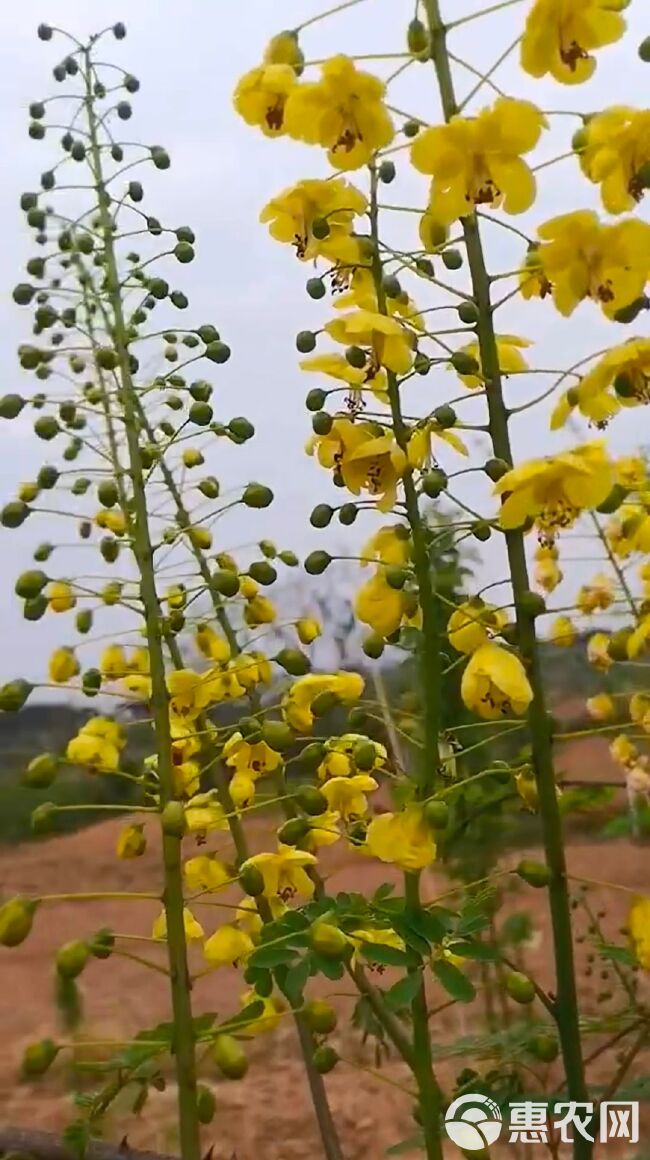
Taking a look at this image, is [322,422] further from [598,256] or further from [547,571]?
[547,571]

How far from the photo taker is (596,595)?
1.01 m

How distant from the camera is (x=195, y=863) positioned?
3.14 feet

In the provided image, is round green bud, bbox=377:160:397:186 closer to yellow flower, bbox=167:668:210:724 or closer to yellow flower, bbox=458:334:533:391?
yellow flower, bbox=458:334:533:391

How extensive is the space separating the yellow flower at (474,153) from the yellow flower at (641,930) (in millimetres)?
442

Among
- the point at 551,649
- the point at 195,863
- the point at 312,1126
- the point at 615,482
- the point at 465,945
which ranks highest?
the point at 551,649

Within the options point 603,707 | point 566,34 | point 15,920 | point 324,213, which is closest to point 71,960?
point 15,920

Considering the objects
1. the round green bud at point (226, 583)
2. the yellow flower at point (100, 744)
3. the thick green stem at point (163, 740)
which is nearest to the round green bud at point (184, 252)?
the thick green stem at point (163, 740)

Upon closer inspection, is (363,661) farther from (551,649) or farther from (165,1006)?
(165,1006)

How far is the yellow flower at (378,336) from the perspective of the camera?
0.69m

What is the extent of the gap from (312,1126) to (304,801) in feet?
2.94

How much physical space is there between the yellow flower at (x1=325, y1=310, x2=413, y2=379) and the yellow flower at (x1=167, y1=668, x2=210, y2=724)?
28 centimetres

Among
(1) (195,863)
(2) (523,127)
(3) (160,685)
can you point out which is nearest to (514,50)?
(2) (523,127)

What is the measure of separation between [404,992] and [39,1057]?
0.21m

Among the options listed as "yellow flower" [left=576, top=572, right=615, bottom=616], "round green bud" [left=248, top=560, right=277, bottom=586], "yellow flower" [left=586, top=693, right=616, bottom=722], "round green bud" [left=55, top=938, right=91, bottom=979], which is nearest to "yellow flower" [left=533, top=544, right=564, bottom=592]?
"yellow flower" [left=576, top=572, right=615, bottom=616]
